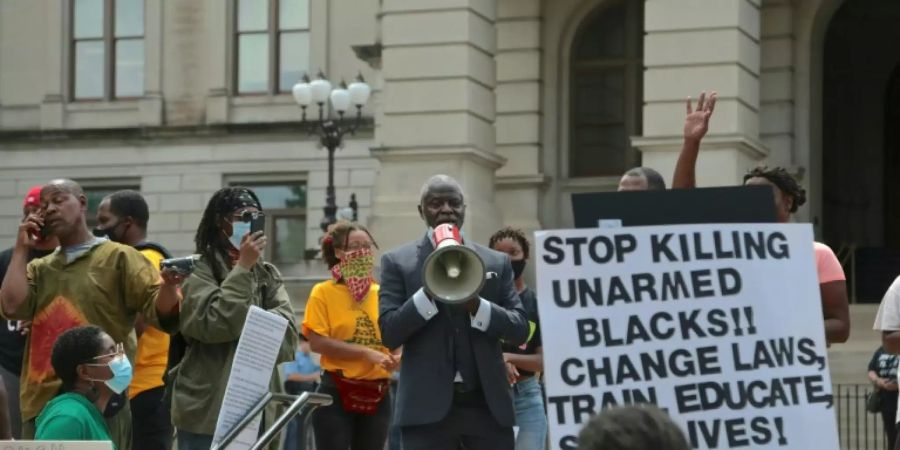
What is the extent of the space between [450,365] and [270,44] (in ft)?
103

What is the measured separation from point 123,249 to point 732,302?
3298 mm

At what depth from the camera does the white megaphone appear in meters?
8.91

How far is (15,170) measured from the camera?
40969mm

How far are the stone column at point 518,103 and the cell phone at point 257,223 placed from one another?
1950 cm

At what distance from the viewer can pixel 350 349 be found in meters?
12.1

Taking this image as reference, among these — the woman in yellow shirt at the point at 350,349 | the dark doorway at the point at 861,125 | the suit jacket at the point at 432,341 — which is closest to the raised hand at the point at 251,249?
the suit jacket at the point at 432,341

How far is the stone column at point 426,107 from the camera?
84.0 feet

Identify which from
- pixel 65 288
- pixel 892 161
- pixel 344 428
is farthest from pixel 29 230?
pixel 892 161

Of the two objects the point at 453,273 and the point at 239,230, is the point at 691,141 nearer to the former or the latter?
the point at 453,273

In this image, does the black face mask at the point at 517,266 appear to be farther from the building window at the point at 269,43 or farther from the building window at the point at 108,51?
the building window at the point at 108,51

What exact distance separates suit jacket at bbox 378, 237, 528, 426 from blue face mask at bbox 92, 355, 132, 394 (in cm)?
123

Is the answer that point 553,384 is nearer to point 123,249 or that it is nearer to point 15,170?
point 123,249

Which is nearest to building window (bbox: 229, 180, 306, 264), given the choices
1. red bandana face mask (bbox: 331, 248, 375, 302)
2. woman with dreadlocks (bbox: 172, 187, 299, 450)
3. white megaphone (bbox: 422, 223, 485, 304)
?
red bandana face mask (bbox: 331, 248, 375, 302)

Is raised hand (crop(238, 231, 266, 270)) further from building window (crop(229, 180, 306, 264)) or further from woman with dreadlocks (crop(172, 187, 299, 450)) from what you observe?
building window (crop(229, 180, 306, 264))
